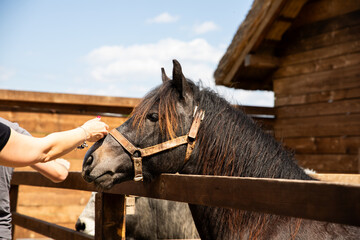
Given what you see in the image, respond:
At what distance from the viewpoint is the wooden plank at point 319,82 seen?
5.77m

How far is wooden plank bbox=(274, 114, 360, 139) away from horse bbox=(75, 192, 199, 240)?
8.66ft

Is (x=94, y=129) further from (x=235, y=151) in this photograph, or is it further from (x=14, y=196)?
(x=14, y=196)

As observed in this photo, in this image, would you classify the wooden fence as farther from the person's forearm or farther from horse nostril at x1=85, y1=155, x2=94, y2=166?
the person's forearm

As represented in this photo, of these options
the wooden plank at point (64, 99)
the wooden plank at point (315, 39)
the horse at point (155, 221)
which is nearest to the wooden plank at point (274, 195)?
the horse at point (155, 221)

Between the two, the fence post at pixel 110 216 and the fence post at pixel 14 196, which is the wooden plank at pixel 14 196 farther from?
the fence post at pixel 110 216

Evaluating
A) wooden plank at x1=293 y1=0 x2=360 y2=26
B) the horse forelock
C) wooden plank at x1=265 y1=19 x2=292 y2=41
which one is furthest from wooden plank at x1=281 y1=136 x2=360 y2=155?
the horse forelock

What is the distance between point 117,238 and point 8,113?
123 inches

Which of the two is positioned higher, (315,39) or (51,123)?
(315,39)

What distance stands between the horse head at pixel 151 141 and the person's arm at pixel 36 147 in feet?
0.73

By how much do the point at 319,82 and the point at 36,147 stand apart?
18.1 feet

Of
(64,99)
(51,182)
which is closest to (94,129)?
(51,182)

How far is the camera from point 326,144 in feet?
19.9

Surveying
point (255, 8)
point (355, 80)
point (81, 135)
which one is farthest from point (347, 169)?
point (81, 135)

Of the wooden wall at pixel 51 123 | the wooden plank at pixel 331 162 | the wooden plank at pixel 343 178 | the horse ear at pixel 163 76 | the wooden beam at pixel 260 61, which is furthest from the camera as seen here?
the wooden beam at pixel 260 61
